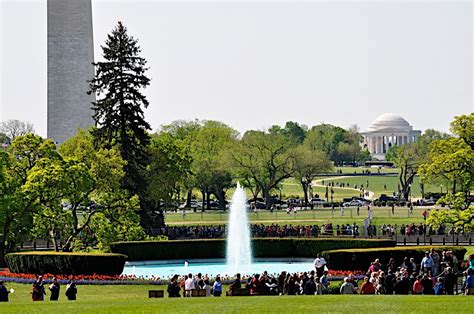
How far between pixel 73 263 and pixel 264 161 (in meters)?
66.0

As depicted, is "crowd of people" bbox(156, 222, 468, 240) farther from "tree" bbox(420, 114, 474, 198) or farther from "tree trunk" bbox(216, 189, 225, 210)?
"tree trunk" bbox(216, 189, 225, 210)

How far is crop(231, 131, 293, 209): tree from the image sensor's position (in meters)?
113

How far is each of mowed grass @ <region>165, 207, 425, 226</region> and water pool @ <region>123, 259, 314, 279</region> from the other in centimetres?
2522

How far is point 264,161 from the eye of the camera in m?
115

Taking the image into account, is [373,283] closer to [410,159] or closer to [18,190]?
[18,190]

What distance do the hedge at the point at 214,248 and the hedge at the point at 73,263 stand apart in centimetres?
1023

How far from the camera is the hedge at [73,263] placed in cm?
4931

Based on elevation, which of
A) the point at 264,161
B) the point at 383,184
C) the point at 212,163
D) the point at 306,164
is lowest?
the point at 383,184

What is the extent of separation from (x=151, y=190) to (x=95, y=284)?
27.0 meters

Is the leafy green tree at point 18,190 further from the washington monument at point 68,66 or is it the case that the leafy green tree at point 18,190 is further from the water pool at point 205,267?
the washington monument at point 68,66

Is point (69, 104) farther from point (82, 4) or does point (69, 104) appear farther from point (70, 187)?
point (70, 187)

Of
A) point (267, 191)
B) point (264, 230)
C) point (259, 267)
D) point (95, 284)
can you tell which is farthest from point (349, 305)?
point (267, 191)

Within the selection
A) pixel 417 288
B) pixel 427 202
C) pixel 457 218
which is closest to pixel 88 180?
pixel 457 218

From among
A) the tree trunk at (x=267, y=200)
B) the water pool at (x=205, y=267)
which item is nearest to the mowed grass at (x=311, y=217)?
the tree trunk at (x=267, y=200)
